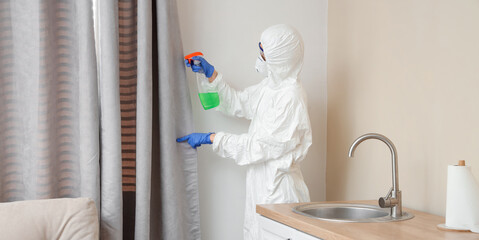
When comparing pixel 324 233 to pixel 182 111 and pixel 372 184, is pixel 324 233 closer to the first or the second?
pixel 372 184

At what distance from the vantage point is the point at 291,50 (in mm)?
2053

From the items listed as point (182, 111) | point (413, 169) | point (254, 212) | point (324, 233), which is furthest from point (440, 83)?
point (182, 111)

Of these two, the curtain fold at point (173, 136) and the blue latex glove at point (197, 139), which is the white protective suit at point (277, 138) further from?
the curtain fold at point (173, 136)

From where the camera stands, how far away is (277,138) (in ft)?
6.59

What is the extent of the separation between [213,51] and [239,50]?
0.47 ft

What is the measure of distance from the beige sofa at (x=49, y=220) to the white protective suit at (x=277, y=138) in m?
0.63

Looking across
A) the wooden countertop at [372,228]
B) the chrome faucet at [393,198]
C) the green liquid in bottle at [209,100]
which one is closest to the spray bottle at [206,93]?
the green liquid in bottle at [209,100]

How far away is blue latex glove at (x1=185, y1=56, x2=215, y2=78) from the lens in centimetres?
216

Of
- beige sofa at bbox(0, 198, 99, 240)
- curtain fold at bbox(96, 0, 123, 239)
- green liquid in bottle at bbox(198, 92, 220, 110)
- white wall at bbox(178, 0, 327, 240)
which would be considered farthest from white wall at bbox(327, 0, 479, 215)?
beige sofa at bbox(0, 198, 99, 240)

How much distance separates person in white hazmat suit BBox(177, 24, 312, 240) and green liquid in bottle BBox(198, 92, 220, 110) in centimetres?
11

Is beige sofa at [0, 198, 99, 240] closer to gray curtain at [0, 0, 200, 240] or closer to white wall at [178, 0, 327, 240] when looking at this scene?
gray curtain at [0, 0, 200, 240]

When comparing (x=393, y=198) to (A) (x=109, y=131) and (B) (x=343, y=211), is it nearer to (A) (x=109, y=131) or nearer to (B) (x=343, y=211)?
(B) (x=343, y=211)

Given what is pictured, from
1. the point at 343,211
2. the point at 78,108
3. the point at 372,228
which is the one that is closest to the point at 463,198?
the point at 372,228

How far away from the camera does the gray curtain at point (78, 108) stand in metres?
1.94
